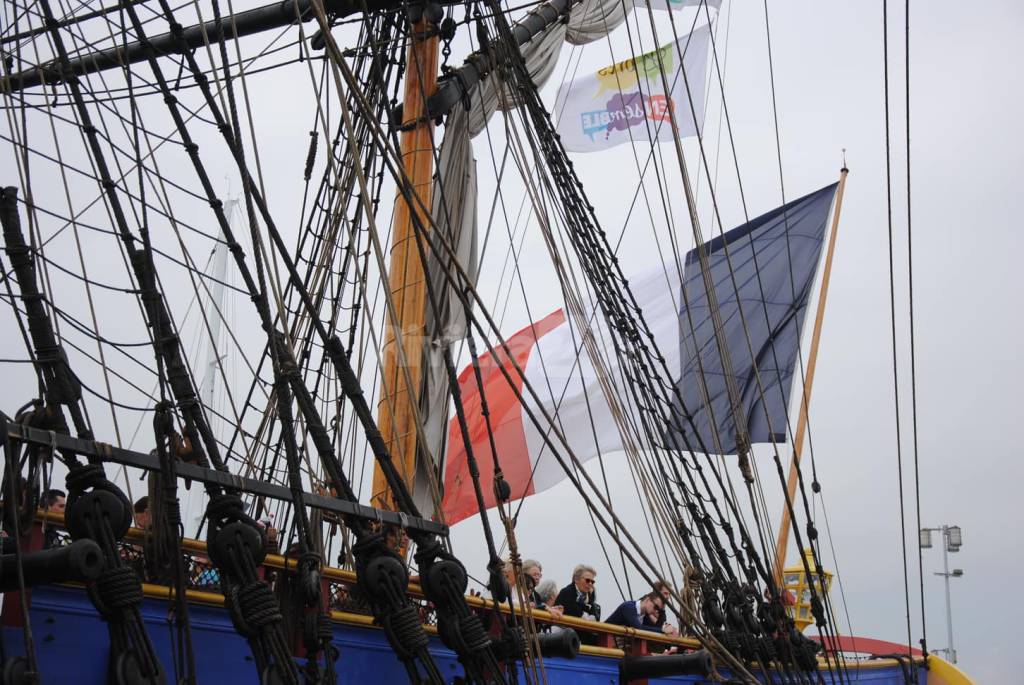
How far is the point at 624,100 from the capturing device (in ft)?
39.3

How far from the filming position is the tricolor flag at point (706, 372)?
10.0 m

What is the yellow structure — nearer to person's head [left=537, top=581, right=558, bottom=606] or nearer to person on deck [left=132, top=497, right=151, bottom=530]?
person's head [left=537, top=581, right=558, bottom=606]

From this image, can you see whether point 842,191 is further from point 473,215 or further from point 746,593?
point 746,593

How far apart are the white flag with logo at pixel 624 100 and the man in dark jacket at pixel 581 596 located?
596 cm

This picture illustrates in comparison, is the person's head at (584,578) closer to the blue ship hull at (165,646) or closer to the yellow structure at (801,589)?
the blue ship hull at (165,646)

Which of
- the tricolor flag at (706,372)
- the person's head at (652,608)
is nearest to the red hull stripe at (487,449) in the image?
the tricolor flag at (706,372)

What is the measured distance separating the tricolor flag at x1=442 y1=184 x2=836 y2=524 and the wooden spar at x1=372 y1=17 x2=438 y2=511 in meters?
2.19

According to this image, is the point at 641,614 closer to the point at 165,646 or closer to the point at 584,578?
the point at 584,578

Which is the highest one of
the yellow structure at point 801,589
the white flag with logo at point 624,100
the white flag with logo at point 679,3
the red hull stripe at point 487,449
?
the white flag with logo at point 679,3

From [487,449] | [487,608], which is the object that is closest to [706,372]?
[487,449]

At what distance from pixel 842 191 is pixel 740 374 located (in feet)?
6.01

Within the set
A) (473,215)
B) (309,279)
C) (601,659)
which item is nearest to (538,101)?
(473,215)

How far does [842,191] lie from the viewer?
9.47 metres

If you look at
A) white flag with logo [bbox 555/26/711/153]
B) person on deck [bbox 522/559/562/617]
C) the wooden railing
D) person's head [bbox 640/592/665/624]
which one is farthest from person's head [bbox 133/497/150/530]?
white flag with logo [bbox 555/26/711/153]
